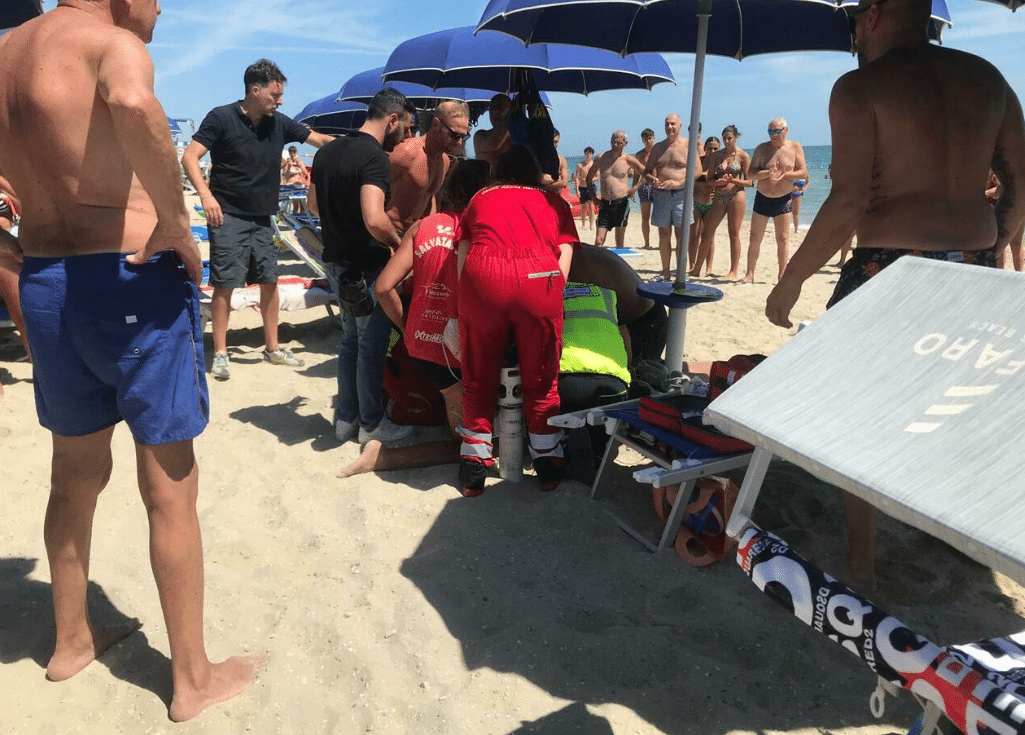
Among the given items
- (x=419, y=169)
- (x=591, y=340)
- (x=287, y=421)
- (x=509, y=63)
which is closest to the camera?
(x=591, y=340)

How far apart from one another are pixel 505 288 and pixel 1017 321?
77.6 inches

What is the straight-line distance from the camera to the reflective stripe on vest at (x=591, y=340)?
3.23 meters

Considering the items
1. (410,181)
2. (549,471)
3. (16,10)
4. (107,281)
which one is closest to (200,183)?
(16,10)

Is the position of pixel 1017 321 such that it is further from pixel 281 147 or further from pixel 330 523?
pixel 281 147

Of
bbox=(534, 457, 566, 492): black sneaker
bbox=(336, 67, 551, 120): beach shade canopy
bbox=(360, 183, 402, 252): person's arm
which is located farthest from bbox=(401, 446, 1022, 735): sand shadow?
bbox=(336, 67, 551, 120): beach shade canopy

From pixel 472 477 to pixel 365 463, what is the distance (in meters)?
0.58

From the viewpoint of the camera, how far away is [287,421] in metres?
4.06

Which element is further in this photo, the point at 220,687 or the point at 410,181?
the point at 410,181

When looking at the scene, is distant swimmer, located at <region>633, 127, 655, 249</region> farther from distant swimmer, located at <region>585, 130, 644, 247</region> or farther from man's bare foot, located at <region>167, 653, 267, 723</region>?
man's bare foot, located at <region>167, 653, 267, 723</region>

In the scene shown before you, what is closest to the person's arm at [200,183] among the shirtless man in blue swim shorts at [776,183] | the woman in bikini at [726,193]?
the woman in bikini at [726,193]

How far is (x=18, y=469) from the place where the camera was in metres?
3.27

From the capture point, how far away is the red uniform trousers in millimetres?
2930

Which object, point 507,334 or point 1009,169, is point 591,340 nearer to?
point 507,334

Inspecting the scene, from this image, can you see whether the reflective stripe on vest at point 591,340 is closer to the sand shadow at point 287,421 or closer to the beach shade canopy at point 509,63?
the sand shadow at point 287,421
